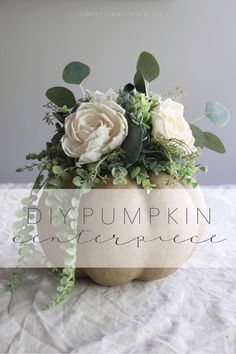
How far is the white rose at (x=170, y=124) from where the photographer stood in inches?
24.3

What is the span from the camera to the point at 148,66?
668mm

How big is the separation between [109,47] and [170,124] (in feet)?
4.97

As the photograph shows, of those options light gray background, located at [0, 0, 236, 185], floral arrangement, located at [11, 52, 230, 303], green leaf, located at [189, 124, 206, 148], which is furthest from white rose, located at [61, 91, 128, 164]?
light gray background, located at [0, 0, 236, 185]

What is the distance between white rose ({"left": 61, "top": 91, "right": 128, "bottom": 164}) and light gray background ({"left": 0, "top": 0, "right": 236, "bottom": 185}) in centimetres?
150

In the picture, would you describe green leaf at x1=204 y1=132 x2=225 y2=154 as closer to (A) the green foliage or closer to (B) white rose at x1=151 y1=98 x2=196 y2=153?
(B) white rose at x1=151 y1=98 x2=196 y2=153

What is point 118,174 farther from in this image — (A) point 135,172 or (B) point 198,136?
(B) point 198,136

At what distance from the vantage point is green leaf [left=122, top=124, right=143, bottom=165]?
594mm

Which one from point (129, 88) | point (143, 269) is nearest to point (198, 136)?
point (129, 88)

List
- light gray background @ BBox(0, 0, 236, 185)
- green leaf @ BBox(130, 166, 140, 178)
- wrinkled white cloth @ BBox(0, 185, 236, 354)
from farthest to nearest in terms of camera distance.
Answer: light gray background @ BBox(0, 0, 236, 185)
green leaf @ BBox(130, 166, 140, 178)
wrinkled white cloth @ BBox(0, 185, 236, 354)

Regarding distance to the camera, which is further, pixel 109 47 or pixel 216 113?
pixel 109 47

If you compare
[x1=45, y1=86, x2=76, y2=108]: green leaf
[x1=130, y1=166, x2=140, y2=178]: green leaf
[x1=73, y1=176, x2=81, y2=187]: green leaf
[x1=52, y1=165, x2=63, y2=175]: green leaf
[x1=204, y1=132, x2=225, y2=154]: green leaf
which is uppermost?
[x1=45, y1=86, x2=76, y2=108]: green leaf

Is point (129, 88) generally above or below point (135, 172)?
above

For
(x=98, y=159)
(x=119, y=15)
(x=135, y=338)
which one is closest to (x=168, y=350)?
(x=135, y=338)

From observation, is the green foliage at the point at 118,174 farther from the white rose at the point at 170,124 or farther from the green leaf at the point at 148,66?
the green leaf at the point at 148,66
